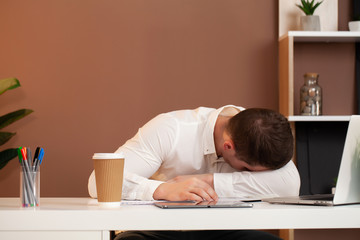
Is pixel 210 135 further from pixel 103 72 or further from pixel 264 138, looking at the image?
pixel 103 72

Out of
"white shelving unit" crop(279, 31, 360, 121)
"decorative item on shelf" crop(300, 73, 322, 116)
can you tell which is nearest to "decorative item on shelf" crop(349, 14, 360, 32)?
"white shelving unit" crop(279, 31, 360, 121)

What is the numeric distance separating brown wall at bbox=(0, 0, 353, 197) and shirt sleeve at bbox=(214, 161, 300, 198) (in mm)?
1655

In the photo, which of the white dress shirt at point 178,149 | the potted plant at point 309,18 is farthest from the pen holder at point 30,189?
the potted plant at point 309,18

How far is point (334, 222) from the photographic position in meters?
1.13

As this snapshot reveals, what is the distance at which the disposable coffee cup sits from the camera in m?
1.26

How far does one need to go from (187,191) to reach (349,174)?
1.55ft

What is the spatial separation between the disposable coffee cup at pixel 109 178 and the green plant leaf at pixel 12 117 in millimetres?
2070

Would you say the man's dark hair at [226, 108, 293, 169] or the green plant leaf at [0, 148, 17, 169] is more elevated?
the man's dark hair at [226, 108, 293, 169]

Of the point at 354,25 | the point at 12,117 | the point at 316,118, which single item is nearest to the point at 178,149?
the point at 316,118

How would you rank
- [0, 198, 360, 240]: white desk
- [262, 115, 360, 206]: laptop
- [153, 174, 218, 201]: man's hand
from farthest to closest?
[153, 174, 218, 201]: man's hand
[262, 115, 360, 206]: laptop
[0, 198, 360, 240]: white desk

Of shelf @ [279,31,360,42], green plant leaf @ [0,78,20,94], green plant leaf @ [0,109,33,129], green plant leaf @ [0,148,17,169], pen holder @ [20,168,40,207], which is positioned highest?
shelf @ [279,31,360,42]

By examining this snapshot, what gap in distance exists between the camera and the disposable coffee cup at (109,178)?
4.12 ft

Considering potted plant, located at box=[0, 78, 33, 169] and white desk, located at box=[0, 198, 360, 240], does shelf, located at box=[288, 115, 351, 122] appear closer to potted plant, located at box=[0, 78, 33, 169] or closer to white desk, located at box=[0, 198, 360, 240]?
potted plant, located at box=[0, 78, 33, 169]

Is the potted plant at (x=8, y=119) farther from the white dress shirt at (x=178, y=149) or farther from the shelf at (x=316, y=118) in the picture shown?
the shelf at (x=316, y=118)
